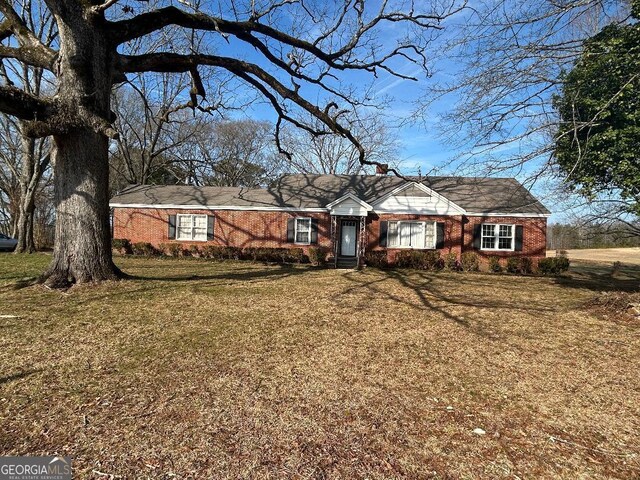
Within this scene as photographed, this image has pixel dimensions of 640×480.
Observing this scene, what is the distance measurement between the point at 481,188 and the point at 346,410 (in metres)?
18.6

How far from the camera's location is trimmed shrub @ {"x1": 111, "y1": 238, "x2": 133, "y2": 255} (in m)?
19.3

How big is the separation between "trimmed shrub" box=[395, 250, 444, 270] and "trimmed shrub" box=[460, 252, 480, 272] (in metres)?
0.94

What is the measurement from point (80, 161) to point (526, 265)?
16853 mm

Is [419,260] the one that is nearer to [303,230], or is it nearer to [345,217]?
[345,217]

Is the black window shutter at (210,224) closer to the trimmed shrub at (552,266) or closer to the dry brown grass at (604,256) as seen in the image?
the trimmed shrub at (552,266)

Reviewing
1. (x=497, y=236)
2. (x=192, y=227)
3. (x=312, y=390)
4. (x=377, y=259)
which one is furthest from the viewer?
(x=192, y=227)

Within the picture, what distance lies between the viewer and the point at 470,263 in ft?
53.4

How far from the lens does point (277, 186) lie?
21047 mm

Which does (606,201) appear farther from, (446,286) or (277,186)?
(277,186)

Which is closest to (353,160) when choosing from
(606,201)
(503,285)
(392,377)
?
(503,285)

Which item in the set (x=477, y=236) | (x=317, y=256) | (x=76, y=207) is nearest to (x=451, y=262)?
(x=477, y=236)

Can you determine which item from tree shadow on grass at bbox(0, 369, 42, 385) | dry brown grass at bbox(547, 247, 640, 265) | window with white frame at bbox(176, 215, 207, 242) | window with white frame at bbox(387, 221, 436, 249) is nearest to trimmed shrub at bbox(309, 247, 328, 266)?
window with white frame at bbox(387, 221, 436, 249)

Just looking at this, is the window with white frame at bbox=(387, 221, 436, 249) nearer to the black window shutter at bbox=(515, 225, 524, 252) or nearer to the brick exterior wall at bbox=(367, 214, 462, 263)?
the brick exterior wall at bbox=(367, 214, 462, 263)

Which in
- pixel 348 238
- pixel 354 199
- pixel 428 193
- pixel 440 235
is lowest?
pixel 348 238
